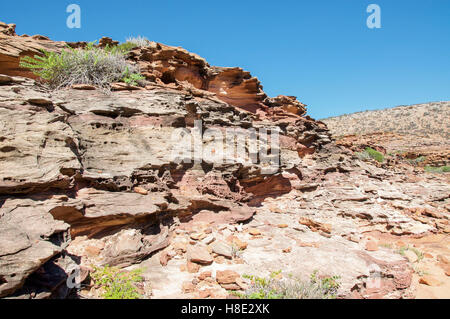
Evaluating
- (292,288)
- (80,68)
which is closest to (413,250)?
(292,288)

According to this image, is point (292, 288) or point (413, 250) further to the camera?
point (413, 250)

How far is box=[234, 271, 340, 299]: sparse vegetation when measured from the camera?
2889mm

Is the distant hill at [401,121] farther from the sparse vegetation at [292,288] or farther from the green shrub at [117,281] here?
the green shrub at [117,281]

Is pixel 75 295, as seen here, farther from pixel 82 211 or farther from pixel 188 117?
pixel 188 117

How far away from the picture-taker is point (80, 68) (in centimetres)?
611

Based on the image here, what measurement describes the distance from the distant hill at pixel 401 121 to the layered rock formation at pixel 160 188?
1014 inches

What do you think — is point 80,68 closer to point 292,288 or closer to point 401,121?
point 292,288

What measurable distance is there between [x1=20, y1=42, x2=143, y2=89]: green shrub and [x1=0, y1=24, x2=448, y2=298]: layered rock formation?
44 centimetres

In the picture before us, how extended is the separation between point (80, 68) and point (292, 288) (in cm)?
663

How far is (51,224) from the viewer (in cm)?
296

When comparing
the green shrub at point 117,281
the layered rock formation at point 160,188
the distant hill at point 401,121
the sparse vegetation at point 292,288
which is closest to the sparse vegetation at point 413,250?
the layered rock formation at point 160,188

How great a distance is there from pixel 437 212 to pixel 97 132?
8.10 m

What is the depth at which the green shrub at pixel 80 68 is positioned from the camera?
588 centimetres
